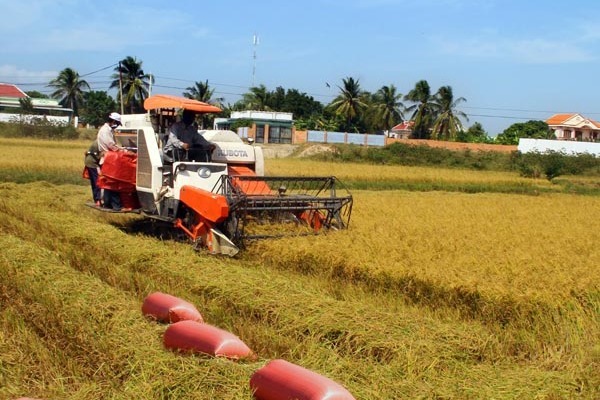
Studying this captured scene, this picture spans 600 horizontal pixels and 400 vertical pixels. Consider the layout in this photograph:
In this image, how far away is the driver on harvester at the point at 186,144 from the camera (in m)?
9.54

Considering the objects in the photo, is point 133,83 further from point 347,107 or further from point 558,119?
point 558,119

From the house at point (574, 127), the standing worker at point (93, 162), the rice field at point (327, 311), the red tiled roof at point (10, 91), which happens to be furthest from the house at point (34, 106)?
the rice field at point (327, 311)

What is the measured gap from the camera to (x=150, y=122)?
10.5 meters

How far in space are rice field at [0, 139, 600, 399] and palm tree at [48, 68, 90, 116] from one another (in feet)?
243

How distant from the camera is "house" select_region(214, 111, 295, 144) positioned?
51.7m

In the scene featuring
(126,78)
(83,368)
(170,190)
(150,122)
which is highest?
(126,78)

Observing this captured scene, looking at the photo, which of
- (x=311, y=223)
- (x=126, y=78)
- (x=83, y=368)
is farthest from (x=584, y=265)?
(x=126, y=78)

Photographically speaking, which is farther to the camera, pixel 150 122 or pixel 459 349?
pixel 150 122

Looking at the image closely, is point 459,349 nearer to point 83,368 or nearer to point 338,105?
point 83,368

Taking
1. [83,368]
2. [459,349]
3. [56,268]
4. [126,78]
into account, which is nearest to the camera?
[83,368]

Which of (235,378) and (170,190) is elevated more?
(170,190)

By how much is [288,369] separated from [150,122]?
23.9 ft

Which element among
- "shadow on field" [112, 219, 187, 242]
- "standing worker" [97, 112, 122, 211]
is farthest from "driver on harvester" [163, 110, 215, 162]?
"standing worker" [97, 112, 122, 211]

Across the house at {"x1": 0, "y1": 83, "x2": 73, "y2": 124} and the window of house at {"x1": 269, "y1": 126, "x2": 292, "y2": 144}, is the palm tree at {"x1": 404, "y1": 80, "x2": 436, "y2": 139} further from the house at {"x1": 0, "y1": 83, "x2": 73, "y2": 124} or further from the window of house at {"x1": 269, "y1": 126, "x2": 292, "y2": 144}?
the house at {"x1": 0, "y1": 83, "x2": 73, "y2": 124}
